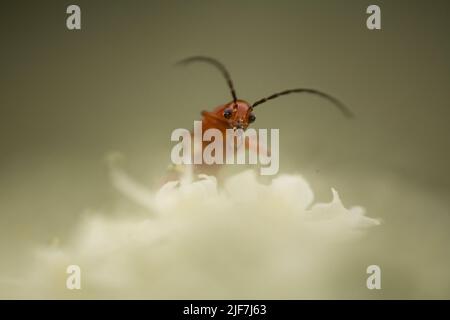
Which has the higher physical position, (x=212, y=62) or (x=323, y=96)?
(x=212, y=62)

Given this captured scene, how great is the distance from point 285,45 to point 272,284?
1165mm

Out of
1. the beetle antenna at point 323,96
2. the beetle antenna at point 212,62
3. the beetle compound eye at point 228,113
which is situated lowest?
the beetle compound eye at point 228,113

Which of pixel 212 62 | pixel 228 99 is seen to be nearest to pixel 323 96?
pixel 228 99

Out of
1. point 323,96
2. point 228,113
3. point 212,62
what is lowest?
point 228,113

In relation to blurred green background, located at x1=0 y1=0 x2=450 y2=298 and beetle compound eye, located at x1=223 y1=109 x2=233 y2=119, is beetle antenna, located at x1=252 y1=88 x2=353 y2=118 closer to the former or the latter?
blurred green background, located at x1=0 y1=0 x2=450 y2=298

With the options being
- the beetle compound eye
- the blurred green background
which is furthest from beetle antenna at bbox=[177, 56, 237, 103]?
the beetle compound eye

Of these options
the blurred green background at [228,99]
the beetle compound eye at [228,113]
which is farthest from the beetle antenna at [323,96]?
the beetle compound eye at [228,113]

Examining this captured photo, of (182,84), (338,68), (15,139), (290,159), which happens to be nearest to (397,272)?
(290,159)

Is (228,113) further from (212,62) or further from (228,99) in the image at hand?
(212,62)

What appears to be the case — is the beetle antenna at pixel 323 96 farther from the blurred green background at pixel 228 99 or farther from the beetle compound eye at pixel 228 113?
the beetle compound eye at pixel 228 113

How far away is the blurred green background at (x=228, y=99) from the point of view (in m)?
2.41

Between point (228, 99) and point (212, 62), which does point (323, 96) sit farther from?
point (212, 62)

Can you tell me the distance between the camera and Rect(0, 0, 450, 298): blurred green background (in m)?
2.41

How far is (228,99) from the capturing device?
2.44m
